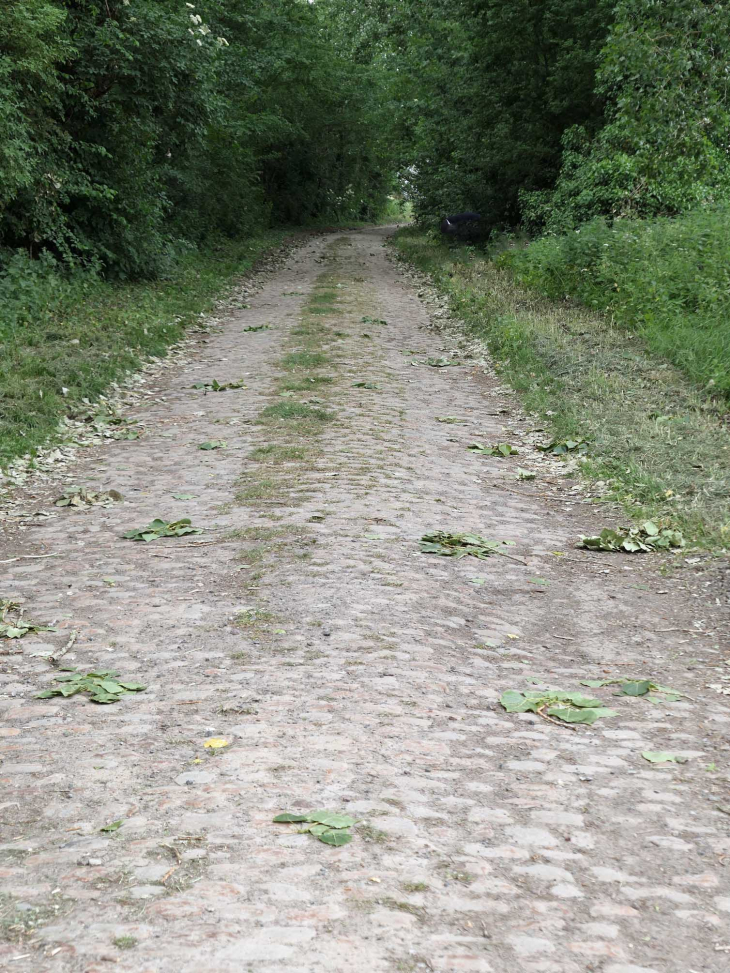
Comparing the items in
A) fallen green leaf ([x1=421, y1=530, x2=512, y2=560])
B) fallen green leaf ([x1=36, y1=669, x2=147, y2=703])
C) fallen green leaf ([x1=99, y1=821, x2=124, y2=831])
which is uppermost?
fallen green leaf ([x1=421, y1=530, x2=512, y2=560])

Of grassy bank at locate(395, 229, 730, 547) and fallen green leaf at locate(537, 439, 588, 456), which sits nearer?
grassy bank at locate(395, 229, 730, 547)

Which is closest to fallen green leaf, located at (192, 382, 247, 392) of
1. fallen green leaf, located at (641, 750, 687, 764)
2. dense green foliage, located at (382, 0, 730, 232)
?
dense green foliage, located at (382, 0, 730, 232)

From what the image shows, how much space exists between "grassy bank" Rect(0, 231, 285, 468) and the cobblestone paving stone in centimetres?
192

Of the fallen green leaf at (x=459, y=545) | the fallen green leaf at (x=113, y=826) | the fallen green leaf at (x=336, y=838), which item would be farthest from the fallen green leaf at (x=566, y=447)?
the fallen green leaf at (x=113, y=826)

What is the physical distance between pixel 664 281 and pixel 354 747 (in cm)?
1024

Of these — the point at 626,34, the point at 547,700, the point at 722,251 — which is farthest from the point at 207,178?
the point at 547,700

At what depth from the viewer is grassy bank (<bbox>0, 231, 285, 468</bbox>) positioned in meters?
9.35

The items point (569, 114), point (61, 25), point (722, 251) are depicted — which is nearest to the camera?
point (722, 251)

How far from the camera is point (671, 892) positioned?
299cm

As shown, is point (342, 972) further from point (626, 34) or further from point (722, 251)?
point (626, 34)

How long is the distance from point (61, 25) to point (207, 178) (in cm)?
1203

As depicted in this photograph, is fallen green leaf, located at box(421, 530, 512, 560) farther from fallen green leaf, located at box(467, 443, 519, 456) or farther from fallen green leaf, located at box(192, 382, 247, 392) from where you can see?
fallen green leaf, located at box(192, 382, 247, 392)

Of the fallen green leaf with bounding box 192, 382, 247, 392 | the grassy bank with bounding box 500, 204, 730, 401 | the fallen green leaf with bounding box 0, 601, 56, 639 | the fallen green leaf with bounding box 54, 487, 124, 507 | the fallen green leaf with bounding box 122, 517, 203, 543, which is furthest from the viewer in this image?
A: the fallen green leaf with bounding box 192, 382, 247, 392

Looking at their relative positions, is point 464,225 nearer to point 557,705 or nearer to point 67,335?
point 67,335
